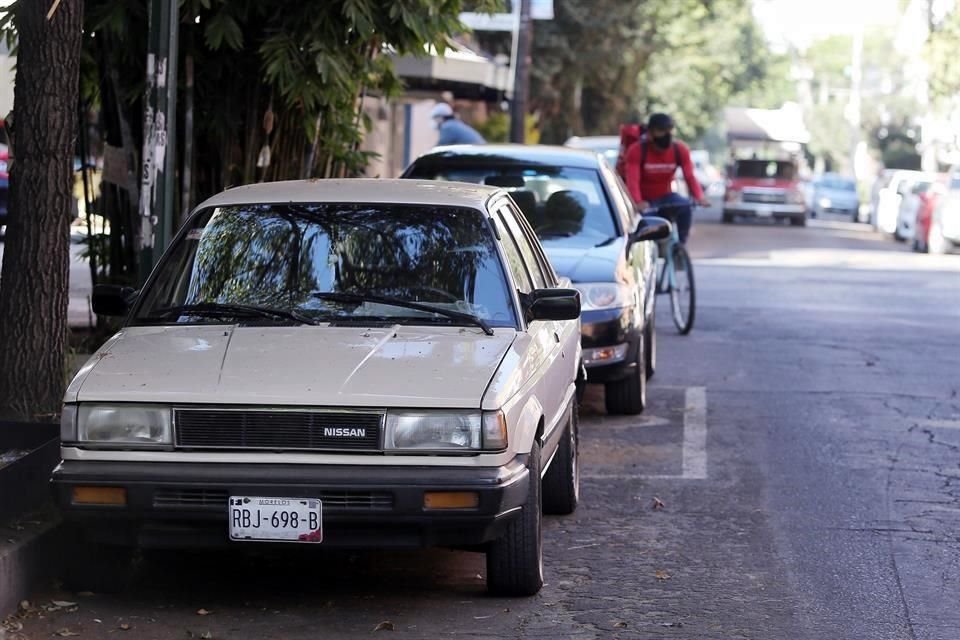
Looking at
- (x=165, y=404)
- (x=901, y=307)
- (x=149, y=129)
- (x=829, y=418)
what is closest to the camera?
(x=165, y=404)

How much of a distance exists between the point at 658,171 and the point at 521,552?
9055mm

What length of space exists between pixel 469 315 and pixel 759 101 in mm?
131422

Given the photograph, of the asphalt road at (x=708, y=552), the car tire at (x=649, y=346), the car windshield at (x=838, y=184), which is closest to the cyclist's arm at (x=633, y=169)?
the asphalt road at (x=708, y=552)

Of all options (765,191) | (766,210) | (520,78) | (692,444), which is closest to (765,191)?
(765,191)

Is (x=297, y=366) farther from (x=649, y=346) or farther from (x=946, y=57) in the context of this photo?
(x=946, y=57)

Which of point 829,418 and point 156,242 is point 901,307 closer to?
point 829,418

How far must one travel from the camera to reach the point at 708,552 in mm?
7168

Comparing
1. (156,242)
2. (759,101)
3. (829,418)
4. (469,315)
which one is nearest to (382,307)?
(469,315)

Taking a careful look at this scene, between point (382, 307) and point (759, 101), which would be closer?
point (382, 307)

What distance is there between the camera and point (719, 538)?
7.43 meters

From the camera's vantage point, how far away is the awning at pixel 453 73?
70.0 feet

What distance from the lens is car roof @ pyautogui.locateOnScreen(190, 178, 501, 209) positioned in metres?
7.05

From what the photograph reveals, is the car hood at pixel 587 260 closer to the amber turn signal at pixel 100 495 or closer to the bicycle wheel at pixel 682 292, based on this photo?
the bicycle wheel at pixel 682 292

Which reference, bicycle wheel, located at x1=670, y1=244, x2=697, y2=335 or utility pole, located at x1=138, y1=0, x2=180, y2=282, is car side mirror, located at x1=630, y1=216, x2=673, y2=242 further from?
bicycle wheel, located at x1=670, y1=244, x2=697, y2=335
